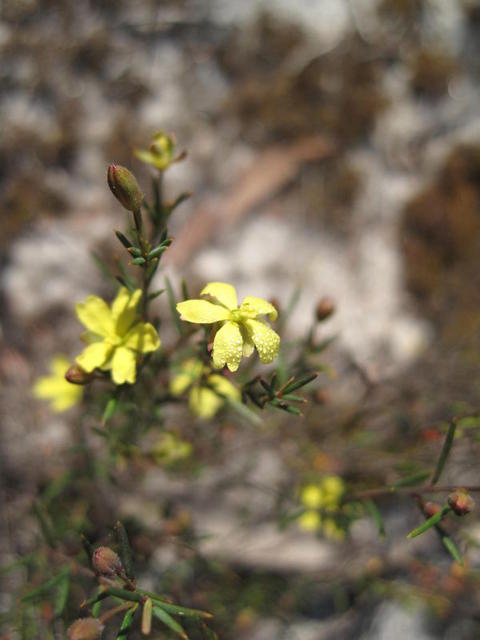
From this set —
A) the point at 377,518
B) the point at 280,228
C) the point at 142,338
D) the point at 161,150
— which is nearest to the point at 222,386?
the point at 142,338

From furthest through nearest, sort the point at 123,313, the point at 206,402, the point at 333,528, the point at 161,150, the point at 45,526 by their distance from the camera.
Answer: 1. the point at 333,528
2. the point at 206,402
3. the point at 45,526
4. the point at 161,150
5. the point at 123,313

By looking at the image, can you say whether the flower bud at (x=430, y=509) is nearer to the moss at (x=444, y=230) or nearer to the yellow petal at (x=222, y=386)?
the yellow petal at (x=222, y=386)

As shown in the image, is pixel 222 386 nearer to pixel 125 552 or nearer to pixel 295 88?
pixel 125 552

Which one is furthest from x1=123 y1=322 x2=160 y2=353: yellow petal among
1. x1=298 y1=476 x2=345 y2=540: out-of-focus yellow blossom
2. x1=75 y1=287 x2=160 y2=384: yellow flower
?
x1=298 y1=476 x2=345 y2=540: out-of-focus yellow blossom

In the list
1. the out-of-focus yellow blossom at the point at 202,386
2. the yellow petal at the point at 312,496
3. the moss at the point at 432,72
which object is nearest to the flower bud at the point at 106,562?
the out-of-focus yellow blossom at the point at 202,386

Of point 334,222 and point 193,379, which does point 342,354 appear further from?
point 193,379

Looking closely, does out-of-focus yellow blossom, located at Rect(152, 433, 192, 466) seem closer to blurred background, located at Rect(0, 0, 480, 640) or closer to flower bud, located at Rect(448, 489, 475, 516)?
blurred background, located at Rect(0, 0, 480, 640)
